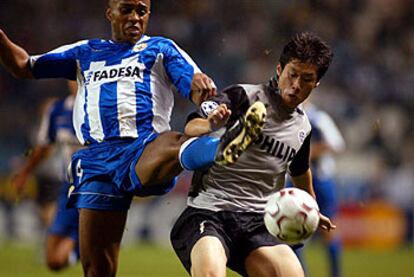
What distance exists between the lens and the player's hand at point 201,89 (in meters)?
5.99

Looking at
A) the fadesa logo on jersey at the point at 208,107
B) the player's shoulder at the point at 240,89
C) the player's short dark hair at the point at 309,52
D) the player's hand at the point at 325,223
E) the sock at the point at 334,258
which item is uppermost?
the player's short dark hair at the point at 309,52

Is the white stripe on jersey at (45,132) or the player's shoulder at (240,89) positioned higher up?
the player's shoulder at (240,89)

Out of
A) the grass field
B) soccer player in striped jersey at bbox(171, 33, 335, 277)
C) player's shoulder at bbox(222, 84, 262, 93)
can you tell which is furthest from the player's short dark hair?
the grass field

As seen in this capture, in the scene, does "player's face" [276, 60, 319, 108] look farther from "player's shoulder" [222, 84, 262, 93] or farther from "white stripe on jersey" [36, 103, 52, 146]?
"white stripe on jersey" [36, 103, 52, 146]

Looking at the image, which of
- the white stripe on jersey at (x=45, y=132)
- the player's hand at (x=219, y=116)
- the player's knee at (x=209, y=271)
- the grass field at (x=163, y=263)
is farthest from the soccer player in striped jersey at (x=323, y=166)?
the player's knee at (x=209, y=271)

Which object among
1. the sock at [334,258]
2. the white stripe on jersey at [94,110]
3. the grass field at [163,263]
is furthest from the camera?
the grass field at [163,263]

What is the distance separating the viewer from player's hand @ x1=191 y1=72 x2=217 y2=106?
19.7ft

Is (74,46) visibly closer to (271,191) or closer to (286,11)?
(271,191)

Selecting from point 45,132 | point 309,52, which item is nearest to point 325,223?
point 309,52

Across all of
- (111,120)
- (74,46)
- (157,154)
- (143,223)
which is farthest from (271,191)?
(143,223)

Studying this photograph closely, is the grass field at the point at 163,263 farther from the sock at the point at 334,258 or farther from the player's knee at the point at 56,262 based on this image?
the player's knee at the point at 56,262

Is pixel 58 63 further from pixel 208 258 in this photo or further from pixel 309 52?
pixel 208 258

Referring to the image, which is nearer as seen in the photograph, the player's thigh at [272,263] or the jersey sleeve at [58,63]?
the player's thigh at [272,263]

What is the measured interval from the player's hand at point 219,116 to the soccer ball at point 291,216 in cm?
55
